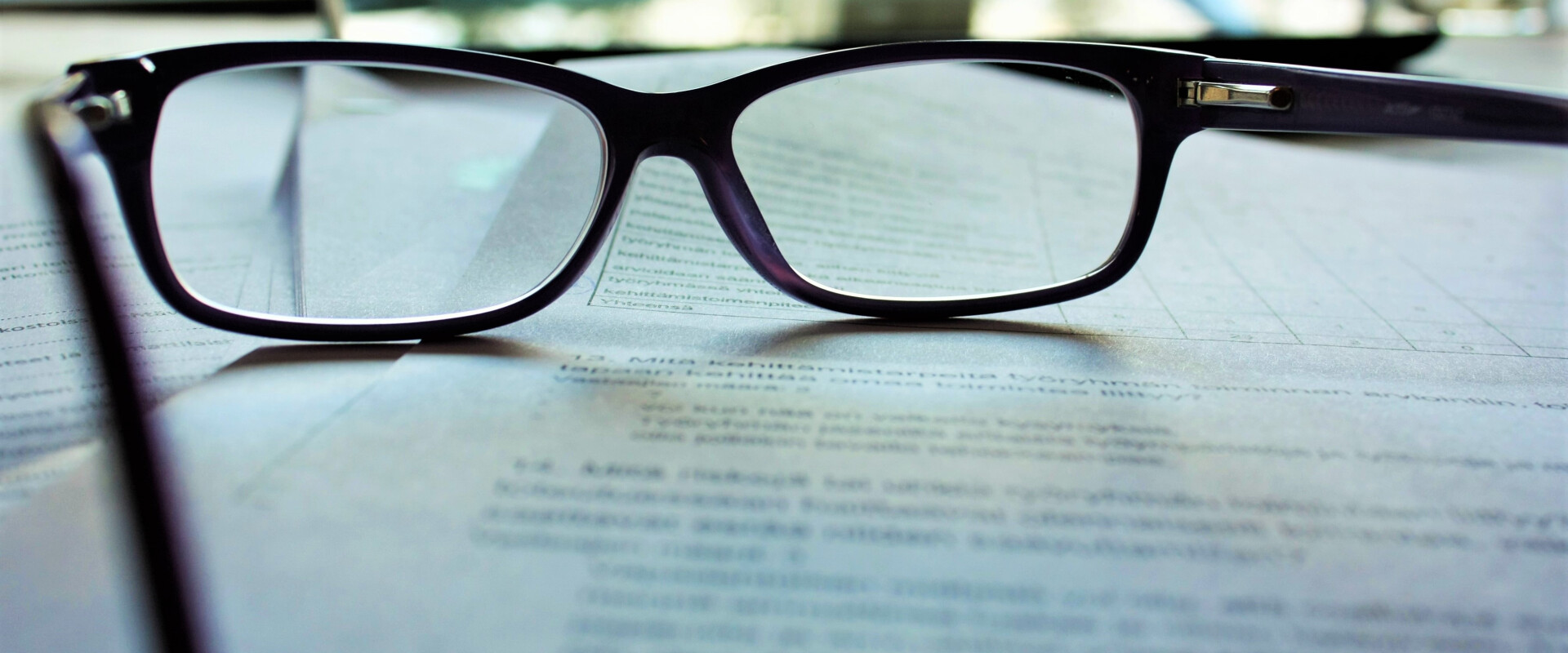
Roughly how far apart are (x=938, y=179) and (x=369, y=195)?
11.7 inches

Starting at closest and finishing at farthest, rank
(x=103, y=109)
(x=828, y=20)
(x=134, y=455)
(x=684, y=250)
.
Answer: (x=134, y=455), (x=103, y=109), (x=684, y=250), (x=828, y=20)

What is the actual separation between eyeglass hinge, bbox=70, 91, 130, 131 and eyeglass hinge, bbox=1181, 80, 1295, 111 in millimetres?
398

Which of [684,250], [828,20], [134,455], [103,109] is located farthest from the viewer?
[828,20]

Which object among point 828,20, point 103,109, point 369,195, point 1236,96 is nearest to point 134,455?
point 103,109

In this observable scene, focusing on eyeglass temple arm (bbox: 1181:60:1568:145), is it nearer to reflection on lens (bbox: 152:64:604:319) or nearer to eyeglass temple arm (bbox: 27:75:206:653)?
reflection on lens (bbox: 152:64:604:319)

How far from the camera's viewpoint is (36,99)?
0.81 feet

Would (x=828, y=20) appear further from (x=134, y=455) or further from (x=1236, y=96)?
(x=134, y=455)

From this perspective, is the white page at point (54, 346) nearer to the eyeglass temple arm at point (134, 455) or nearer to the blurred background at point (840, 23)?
the eyeglass temple arm at point (134, 455)

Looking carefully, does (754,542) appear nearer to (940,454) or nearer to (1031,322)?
(940,454)

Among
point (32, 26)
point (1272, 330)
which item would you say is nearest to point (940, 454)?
point (1272, 330)

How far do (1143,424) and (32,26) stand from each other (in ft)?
3.45

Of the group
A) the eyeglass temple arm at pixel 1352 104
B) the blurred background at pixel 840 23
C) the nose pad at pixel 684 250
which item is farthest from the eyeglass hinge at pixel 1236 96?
the blurred background at pixel 840 23

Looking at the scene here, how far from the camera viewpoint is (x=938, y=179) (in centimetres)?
51

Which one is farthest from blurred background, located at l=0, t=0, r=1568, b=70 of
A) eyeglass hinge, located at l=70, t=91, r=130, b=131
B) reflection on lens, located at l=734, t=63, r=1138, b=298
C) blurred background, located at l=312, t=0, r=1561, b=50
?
eyeglass hinge, located at l=70, t=91, r=130, b=131
